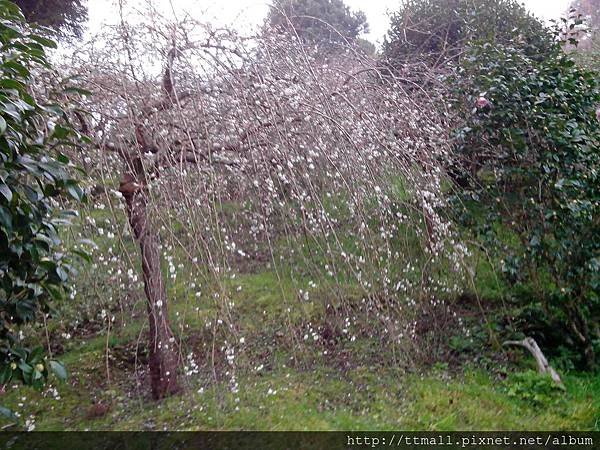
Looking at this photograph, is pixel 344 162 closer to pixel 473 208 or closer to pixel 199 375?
pixel 473 208

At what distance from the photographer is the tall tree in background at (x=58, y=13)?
3977mm

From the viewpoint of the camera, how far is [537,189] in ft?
11.0

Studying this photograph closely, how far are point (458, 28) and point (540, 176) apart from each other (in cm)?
275

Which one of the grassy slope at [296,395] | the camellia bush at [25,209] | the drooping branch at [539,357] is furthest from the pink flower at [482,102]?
the camellia bush at [25,209]

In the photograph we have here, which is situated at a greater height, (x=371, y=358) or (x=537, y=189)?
(x=537, y=189)

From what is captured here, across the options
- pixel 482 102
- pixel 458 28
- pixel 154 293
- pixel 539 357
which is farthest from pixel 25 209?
pixel 458 28

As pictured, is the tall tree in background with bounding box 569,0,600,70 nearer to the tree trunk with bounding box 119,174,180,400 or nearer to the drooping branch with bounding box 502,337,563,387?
the drooping branch with bounding box 502,337,563,387

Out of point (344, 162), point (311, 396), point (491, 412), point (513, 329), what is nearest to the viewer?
point (344, 162)

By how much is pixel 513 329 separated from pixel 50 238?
3.14 metres

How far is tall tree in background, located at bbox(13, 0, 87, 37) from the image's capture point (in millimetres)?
3977

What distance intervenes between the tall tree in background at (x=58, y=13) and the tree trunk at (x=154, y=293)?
209 centimetres

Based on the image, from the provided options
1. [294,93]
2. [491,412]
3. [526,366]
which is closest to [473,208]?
[526,366]

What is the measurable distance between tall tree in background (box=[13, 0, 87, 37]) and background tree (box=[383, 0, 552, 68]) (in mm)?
2622

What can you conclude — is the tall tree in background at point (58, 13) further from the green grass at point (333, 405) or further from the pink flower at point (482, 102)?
the pink flower at point (482, 102)
